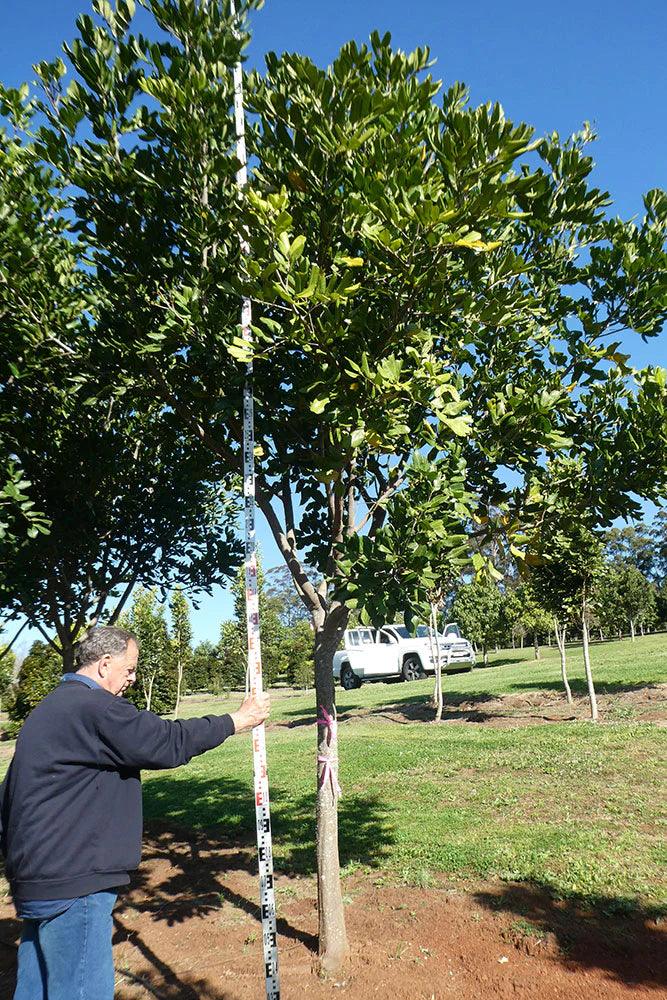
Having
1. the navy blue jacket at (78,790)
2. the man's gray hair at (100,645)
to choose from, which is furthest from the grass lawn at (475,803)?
the man's gray hair at (100,645)

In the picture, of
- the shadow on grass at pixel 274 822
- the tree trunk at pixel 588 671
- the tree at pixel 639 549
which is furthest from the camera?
the tree at pixel 639 549

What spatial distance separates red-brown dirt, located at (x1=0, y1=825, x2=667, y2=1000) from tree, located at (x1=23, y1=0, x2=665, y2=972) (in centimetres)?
48

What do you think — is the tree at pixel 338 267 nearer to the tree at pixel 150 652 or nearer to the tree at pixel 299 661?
the tree at pixel 150 652

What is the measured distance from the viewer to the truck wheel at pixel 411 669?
28.5 meters

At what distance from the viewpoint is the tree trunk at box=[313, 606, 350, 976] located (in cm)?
463

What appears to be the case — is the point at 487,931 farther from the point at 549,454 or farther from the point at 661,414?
the point at 661,414

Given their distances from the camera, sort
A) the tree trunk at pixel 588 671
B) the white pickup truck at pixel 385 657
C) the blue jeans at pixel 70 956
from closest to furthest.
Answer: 1. the blue jeans at pixel 70 956
2. the tree trunk at pixel 588 671
3. the white pickup truck at pixel 385 657

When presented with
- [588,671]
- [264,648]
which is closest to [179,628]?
[264,648]

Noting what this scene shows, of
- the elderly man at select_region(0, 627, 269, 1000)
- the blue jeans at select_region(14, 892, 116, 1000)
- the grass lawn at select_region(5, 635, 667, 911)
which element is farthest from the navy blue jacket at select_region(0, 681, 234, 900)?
the grass lawn at select_region(5, 635, 667, 911)

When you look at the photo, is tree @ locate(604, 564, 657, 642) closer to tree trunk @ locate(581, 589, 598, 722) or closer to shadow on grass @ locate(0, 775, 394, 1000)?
tree trunk @ locate(581, 589, 598, 722)

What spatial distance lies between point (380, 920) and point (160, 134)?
19.7 feet

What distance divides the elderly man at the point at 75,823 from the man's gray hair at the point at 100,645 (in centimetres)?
14

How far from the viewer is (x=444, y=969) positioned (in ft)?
14.3

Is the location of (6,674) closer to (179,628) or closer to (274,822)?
(179,628)
